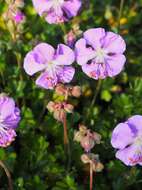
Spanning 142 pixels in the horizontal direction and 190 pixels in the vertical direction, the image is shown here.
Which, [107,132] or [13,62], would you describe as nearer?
[107,132]

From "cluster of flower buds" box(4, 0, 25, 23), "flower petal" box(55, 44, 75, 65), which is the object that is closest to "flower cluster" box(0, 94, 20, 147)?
"flower petal" box(55, 44, 75, 65)

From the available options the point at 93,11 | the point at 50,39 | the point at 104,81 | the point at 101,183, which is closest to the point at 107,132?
the point at 101,183

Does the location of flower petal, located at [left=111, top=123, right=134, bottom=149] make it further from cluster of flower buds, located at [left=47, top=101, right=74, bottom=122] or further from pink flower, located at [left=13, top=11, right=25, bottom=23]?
pink flower, located at [left=13, top=11, right=25, bottom=23]

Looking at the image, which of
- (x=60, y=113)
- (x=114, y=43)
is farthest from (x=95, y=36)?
(x=60, y=113)

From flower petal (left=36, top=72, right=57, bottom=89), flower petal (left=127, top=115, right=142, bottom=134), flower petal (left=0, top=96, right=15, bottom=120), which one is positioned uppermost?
flower petal (left=36, top=72, right=57, bottom=89)

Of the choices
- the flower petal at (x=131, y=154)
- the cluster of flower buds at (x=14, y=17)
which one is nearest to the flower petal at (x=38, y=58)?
the cluster of flower buds at (x=14, y=17)

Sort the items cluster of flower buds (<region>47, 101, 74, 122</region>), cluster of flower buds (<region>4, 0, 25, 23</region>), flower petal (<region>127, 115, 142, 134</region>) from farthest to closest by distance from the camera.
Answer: cluster of flower buds (<region>4, 0, 25, 23</region>) → cluster of flower buds (<region>47, 101, 74, 122</region>) → flower petal (<region>127, 115, 142, 134</region>)

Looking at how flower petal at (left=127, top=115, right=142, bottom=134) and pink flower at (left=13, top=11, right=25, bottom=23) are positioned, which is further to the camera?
pink flower at (left=13, top=11, right=25, bottom=23)

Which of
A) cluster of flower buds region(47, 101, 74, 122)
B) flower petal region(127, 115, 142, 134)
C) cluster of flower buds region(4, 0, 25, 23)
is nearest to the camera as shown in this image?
flower petal region(127, 115, 142, 134)

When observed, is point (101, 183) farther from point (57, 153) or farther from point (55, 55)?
point (55, 55)
